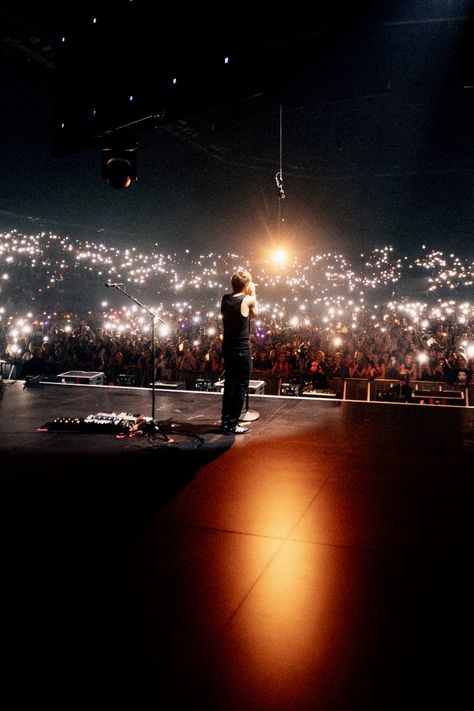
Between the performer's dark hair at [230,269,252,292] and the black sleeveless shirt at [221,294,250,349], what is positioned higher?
the performer's dark hair at [230,269,252,292]

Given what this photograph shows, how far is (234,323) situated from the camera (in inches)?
169

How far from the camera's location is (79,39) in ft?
12.7

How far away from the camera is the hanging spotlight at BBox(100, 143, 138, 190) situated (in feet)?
13.8

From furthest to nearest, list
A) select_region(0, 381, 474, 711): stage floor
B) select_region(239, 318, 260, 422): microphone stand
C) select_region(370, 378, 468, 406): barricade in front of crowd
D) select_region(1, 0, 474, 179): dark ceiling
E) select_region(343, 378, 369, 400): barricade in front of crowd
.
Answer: select_region(343, 378, 369, 400): barricade in front of crowd < select_region(370, 378, 468, 406): barricade in front of crowd < select_region(239, 318, 260, 422): microphone stand < select_region(1, 0, 474, 179): dark ceiling < select_region(0, 381, 474, 711): stage floor

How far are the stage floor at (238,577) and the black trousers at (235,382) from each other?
60cm

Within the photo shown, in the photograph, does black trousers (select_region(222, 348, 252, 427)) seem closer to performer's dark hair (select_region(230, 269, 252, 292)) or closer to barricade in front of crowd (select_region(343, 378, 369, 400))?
performer's dark hair (select_region(230, 269, 252, 292))

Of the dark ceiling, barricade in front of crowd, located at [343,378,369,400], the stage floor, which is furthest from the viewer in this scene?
barricade in front of crowd, located at [343,378,369,400]

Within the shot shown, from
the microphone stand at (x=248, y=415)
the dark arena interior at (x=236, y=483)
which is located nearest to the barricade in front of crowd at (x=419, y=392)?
the dark arena interior at (x=236, y=483)

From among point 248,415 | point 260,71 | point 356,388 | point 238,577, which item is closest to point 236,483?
point 238,577

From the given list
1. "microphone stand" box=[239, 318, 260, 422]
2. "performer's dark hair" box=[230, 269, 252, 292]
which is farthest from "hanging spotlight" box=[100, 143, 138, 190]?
"microphone stand" box=[239, 318, 260, 422]

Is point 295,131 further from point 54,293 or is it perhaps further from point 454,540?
point 54,293

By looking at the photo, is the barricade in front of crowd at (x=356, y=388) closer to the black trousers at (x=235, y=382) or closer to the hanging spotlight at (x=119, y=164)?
the black trousers at (x=235, y=382)

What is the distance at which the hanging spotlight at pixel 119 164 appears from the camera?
4.19 m

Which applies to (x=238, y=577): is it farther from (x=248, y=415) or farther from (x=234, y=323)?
(x=248, y=415)
